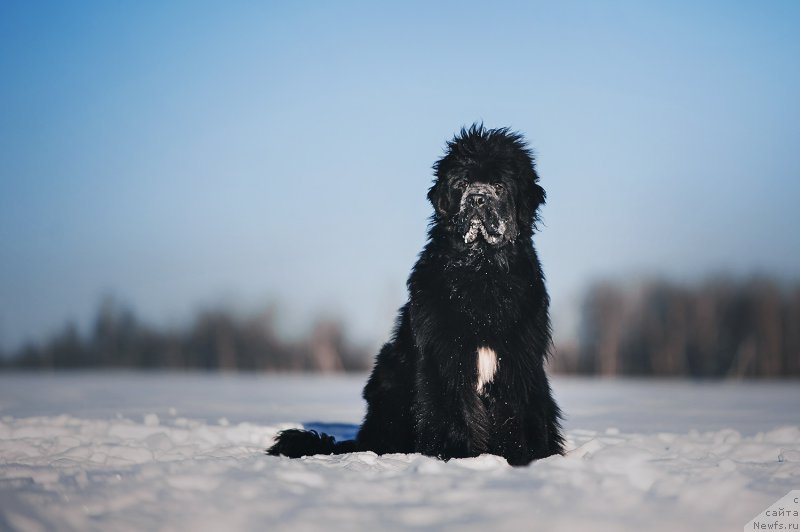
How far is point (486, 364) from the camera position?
5.04 m

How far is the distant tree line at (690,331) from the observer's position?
43.3 m

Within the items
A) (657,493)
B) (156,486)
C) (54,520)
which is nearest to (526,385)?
(657,493)

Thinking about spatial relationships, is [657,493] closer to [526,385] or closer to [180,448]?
[526,385]

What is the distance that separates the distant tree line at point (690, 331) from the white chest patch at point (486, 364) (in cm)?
3819

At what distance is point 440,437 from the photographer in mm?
4973

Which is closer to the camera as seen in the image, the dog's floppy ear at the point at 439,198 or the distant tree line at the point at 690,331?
the dog's floppy ear at the point at 439,198

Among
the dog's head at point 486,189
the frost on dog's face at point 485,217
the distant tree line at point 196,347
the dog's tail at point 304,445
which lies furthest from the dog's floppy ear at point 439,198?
the distant tree line at point 196,347

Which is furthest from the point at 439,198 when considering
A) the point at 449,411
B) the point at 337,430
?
the point at 337,430

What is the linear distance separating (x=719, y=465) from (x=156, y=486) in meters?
3.39

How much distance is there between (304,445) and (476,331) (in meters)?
1.70

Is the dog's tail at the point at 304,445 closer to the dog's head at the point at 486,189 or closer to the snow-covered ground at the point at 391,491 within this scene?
the snow-covered ground at the point at 391,491

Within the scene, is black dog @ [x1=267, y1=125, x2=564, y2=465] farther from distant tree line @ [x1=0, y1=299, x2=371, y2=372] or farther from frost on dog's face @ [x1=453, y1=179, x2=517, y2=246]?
distant tree line @ [x1=0, y1=299, x2=371, y2=372]

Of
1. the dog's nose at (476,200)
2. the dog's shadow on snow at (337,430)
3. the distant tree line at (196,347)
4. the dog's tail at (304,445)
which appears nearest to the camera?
the dog's nose at (476,200)

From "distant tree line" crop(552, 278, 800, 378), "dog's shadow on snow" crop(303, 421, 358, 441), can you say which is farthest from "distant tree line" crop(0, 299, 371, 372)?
"dog's shadow on snow" crop(303, 421, 358, 441)
